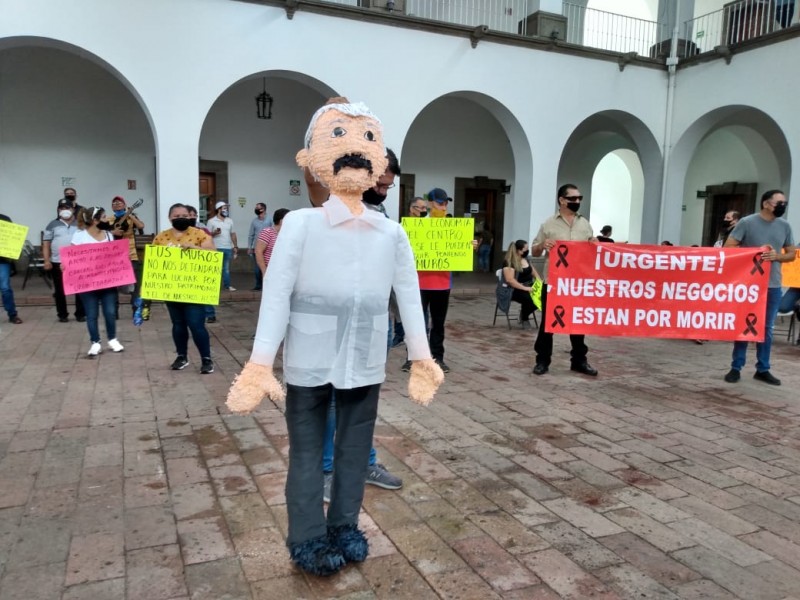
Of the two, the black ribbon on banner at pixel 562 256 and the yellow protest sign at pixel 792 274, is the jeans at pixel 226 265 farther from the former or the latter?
the yellow protest sign at pixel 792 274

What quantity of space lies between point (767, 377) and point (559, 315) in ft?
7.12

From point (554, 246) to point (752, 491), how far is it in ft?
9.24

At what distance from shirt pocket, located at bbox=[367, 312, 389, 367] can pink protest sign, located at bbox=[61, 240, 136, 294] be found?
16.4 ft

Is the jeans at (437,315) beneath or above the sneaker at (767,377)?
above

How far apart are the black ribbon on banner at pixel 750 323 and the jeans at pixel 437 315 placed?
279cm

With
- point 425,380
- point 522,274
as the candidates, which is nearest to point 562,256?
point 522,274

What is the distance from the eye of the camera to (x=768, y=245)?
5.71 metres

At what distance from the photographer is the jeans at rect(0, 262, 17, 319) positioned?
27.0ft

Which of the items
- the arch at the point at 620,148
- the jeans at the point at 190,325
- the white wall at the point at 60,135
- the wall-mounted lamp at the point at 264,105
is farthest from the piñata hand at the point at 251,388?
the arch at the point at 620,148

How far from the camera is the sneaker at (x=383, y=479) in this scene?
10.9ft

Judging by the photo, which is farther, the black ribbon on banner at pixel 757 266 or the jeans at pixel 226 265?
the jeans at pixel 226 265

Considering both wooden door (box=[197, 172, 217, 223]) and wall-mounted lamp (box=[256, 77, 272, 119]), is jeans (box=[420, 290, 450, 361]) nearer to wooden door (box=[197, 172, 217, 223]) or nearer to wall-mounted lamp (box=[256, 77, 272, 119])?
wall-mounted lamp (box=[256, 77, 272, 119])

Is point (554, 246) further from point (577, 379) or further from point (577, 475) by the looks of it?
point (577, 475)

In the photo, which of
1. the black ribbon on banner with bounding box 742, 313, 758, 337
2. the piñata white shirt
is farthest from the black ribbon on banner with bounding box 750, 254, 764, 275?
the piñata white shirt
